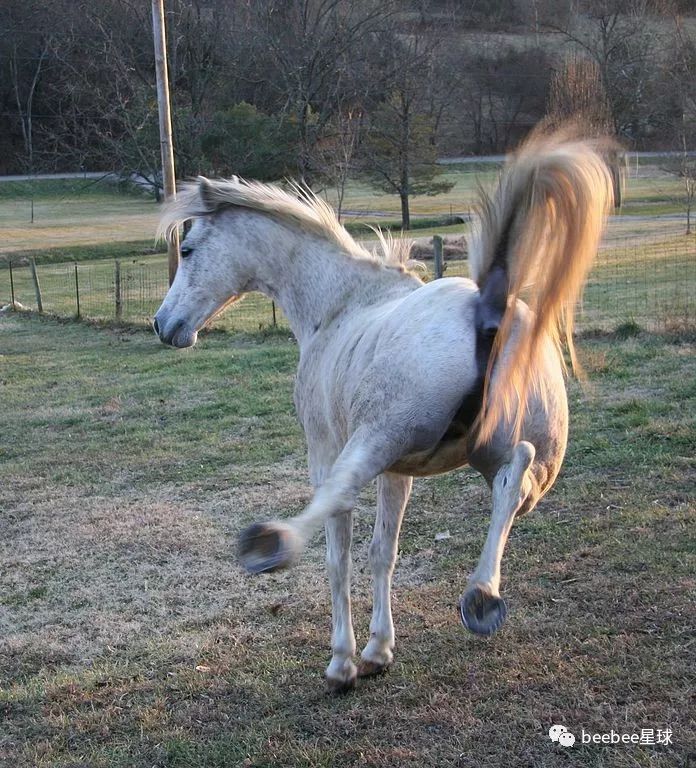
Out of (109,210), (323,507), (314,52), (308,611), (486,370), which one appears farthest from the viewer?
(109,210)

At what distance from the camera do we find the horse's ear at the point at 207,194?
4.15 meters

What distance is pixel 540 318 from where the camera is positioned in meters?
2.86

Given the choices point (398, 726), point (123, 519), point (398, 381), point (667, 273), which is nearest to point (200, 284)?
point (398, 381)

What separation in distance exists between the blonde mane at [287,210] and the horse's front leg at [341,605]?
1.20 meters

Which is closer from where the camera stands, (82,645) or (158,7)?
(82,645)

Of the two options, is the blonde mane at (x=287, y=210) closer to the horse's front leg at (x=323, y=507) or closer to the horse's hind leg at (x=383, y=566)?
the horse's hind leg at (x=383, y=566)

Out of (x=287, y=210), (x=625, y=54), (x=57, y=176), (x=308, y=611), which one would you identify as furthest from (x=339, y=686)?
(x=57, y=176)

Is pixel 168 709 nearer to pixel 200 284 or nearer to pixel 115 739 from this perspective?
pixel 115 739

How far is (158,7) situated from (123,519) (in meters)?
12.9

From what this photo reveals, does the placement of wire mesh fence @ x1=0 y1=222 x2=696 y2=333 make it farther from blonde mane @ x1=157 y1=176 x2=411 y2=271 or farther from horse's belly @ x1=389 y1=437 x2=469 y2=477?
horse's belly @ x1=389 y1=437 x2=469 y2=477

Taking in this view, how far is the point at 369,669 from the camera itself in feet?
12.7

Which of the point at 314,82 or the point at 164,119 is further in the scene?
the point at 314,82

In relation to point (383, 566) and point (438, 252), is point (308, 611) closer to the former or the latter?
point (383, 566)

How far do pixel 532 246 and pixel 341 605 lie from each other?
183 centimetres
